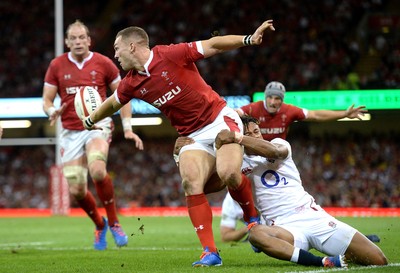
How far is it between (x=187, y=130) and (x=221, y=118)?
320mm

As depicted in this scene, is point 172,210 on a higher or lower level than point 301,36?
lower

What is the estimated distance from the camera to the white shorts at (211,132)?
277 inches

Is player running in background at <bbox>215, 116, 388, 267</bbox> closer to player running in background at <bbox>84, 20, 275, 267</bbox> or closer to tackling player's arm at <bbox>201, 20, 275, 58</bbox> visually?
player running in background at <bbox>84, 20, 275, 267</bbox>

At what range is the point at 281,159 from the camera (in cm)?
680

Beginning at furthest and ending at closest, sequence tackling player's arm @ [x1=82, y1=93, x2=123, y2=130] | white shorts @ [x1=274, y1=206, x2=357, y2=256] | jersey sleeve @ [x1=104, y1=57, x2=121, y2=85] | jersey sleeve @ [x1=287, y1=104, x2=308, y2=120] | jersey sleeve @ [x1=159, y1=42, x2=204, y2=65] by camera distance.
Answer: jersey sleeve @ [x1=287, y1=104, x2=308, y2=120], jersey sleeve @ [x1=104, y1=57, x2=121, y2=85], tackling player's arm @ [x1=82, y1=93, x2=123, y2=130], jersey sleeve @ [x1=159, y1=42, x2=204, y2=65], white shorts @ [x1=274, y1=206, x2=357, y2=256]

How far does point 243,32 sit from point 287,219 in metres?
20.2

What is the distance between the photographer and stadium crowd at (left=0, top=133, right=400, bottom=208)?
A: 23.7 metres

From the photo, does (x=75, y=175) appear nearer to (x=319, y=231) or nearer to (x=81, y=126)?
(x=81, y=126)

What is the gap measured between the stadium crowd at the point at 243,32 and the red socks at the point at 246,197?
15.7 metres

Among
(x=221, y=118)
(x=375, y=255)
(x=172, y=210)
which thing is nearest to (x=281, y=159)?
(x=221, y=118)

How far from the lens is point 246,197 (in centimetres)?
743

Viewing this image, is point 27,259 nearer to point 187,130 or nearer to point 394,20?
point 187,130

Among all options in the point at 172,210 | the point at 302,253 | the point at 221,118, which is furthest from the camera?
the point at 172,210

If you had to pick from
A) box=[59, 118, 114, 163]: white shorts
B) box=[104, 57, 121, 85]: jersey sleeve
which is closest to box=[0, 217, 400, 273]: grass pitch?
box=[59, 118, 114, 163]: white shorts
